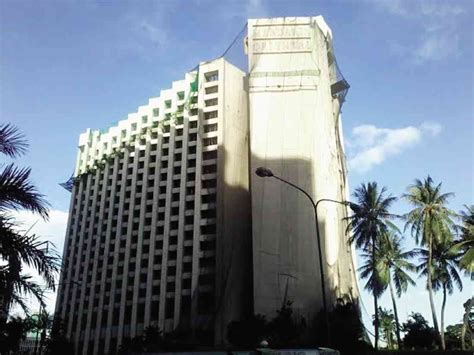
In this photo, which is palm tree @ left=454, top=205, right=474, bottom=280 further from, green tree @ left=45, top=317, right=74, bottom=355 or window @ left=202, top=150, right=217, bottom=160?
green tree @ left=45, top=317, right=74, bottom=355

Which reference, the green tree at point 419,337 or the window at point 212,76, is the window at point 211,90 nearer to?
the window at point 212,76

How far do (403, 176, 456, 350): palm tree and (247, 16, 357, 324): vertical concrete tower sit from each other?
1176 cm

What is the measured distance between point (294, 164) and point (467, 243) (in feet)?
75.8

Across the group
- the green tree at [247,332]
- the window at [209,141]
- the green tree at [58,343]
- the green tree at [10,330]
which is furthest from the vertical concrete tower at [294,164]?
the green tree at [10,330]

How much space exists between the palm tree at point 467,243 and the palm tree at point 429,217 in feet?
5.47

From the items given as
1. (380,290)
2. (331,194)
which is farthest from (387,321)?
(331,194)

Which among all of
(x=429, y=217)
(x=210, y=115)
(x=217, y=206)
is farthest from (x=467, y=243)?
(x=210, y=115)

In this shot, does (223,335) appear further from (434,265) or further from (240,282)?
(434,265)

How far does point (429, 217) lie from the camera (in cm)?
4656

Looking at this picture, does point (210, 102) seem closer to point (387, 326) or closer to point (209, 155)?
point (209, 155)

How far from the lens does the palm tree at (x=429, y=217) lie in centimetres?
4591

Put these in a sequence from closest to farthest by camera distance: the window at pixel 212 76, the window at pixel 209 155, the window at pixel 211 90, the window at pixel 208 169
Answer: the window at pixel 208 169
the window at pixel 209 155
the window at pixel 211 90
the window at pixel 212 76

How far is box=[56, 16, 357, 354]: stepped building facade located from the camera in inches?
2235

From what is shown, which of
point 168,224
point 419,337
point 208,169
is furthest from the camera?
point 208,169
